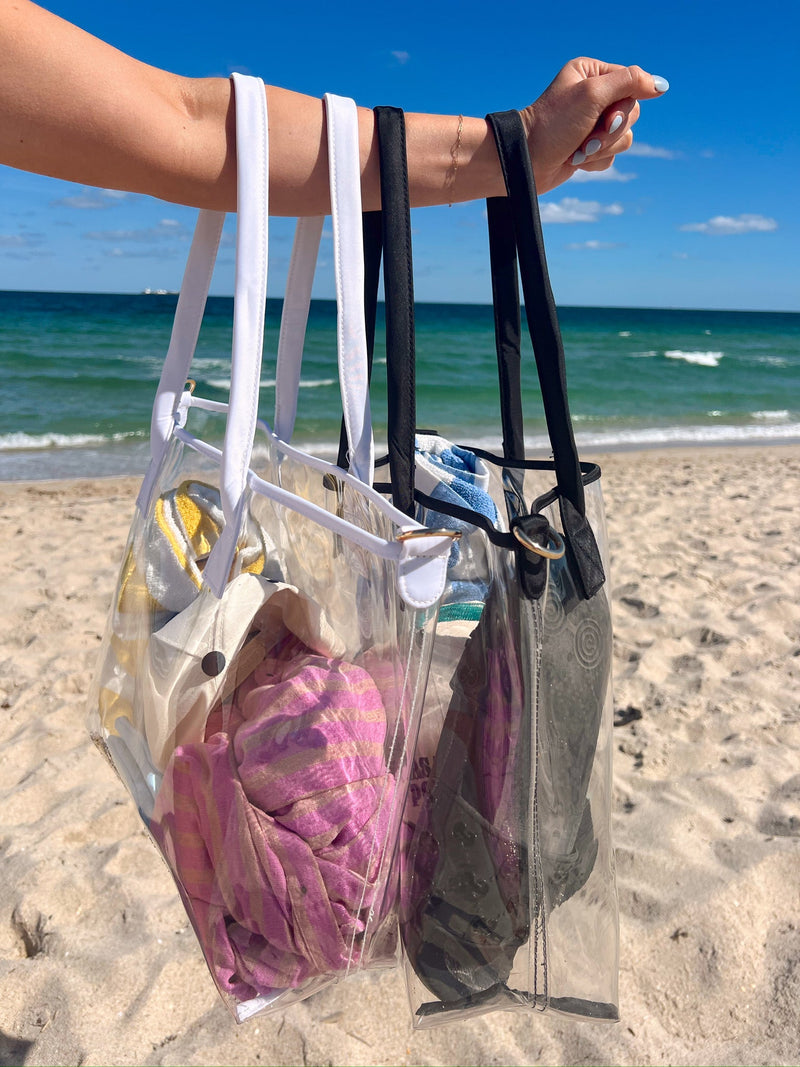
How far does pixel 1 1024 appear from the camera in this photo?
1726 mm

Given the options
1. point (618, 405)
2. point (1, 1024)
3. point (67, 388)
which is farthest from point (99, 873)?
point (618, 405)

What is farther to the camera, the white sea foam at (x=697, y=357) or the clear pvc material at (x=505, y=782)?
the white sea foam at (x=697, y=357)

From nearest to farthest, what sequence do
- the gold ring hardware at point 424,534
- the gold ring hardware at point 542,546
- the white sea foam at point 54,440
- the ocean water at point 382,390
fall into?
the gold ring hardware at point 424,534, the gold ring hardware at point 542,546, the white sea foam at point 54,440, the ocean water at point 382,390

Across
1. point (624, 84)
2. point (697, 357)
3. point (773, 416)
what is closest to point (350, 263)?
point (624, 84)

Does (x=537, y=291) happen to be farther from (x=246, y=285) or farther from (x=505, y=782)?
(x=505, y=782)

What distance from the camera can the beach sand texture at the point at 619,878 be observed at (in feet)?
5.58

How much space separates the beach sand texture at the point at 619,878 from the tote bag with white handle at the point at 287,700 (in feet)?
2.97

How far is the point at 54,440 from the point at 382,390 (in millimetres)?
6016

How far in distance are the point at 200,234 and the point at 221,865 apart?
2.87ft

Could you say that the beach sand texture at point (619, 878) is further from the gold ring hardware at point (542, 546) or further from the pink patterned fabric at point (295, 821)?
the gold ring hardware at point (542, 546)

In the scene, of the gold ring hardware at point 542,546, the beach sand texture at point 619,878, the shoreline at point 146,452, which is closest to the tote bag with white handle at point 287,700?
the gold ring hardware at point 542,546

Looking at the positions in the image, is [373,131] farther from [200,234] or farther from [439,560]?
[439,560]

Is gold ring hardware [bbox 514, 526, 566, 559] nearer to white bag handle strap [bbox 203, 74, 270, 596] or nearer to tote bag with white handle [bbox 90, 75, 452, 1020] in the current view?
tote bag with white handle [bbox 90, 75, 452, 1020]

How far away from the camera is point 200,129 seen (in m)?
0.89
